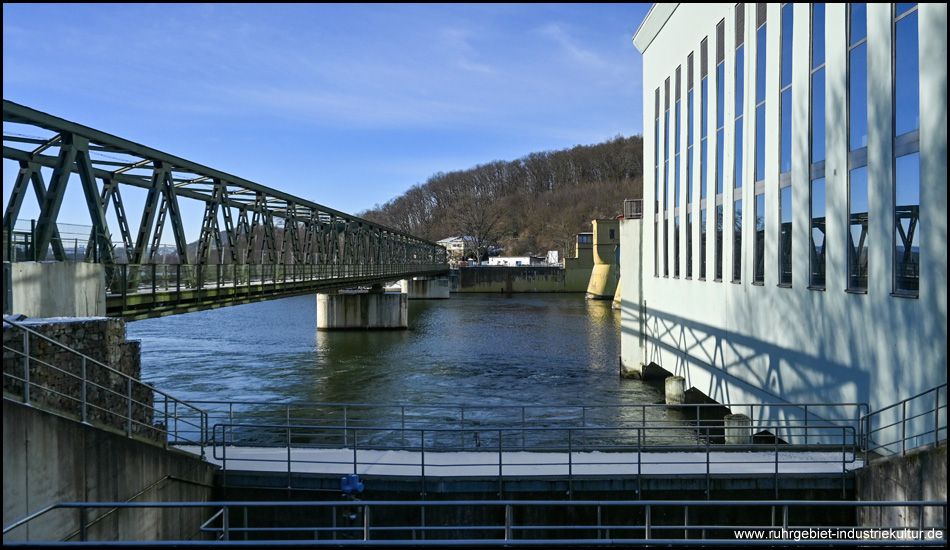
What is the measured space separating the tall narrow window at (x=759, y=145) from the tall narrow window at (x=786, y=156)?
3.58ft

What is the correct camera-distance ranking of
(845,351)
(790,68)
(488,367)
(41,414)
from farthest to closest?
(488,367) < (790,68) < (845,351) < (41,414)

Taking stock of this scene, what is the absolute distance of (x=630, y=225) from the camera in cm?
3269

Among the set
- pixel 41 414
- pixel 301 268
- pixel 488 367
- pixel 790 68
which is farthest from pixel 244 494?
pixel 301 268

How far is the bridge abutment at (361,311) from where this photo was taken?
182 feet

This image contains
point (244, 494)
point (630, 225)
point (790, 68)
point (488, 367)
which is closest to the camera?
point (244, 494)

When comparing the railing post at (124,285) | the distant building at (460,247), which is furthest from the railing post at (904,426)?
the distant building at (460,247)

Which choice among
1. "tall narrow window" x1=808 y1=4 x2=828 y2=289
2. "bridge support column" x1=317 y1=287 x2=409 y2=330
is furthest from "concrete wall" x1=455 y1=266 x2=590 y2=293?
"tall narrow window" x1=808 y1=4 x2=828 y2=289

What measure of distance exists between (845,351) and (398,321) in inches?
1719

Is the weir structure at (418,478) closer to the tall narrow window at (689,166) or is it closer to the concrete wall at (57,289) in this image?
the concrete wall at (57,289)

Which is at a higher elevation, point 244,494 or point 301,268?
point 301,268

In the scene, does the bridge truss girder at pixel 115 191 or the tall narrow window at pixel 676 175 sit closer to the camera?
the bridge truss girder at pixel 115 191

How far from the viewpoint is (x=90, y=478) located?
416 inches

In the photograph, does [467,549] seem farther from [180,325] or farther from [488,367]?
[180,325]

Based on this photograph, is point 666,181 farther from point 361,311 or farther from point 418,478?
point 361,311
